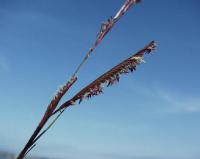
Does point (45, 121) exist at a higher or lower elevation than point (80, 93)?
lower

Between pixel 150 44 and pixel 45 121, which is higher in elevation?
pixel 150 44

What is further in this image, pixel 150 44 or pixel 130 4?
pixel 150 44

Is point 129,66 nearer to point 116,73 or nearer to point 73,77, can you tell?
point 116,73

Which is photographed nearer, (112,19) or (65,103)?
(112,19)

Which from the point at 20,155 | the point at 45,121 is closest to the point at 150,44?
the point at 45,121

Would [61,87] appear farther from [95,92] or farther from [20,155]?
[20,155]

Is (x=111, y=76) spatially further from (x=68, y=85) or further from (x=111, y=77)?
(x=68, y=85)

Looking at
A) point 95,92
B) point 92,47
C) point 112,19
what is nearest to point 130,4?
point 112,19

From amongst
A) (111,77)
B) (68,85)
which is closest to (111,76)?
(111,77)

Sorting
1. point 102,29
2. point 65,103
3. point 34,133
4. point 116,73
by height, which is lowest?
point 34,133
